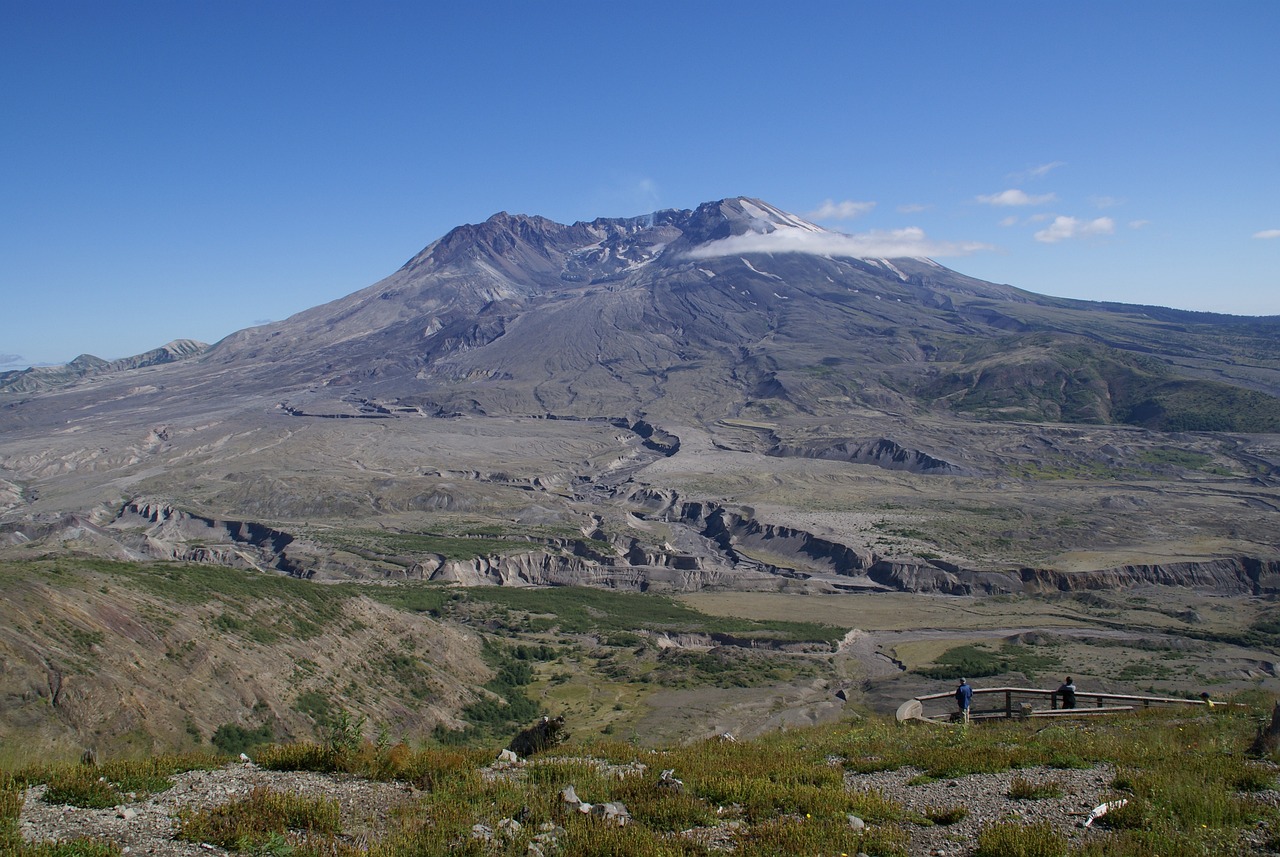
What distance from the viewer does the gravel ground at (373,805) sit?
620cm

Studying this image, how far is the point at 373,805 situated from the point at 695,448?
334ft

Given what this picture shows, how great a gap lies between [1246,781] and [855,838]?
13.6 feet

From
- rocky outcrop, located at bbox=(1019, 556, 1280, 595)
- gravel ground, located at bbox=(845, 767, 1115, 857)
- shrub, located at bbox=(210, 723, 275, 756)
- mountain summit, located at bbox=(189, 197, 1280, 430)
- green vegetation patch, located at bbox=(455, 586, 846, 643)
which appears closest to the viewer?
gravel ground, located at bbox=(845, 767, 1115, 857)

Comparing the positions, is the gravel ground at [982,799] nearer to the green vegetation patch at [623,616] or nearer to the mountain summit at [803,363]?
the green vegetation patch at [623,616]

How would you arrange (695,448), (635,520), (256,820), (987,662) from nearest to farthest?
(256,820), (987,662), (635,520), (695,448)

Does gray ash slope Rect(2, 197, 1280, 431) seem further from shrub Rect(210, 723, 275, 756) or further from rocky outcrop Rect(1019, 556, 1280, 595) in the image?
shrub Rect(210, 723, 275, 756)

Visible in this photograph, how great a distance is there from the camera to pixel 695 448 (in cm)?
10856

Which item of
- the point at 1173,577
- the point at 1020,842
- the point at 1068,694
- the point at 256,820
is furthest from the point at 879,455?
the point at 256,820

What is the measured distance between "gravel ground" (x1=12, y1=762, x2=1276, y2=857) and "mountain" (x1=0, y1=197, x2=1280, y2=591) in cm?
4860

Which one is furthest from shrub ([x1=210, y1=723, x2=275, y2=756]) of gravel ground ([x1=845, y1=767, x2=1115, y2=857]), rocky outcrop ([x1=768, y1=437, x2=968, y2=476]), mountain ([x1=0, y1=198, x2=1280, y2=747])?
rocky outcrop ([x1=768, y1=437, x2=968, y2=476])

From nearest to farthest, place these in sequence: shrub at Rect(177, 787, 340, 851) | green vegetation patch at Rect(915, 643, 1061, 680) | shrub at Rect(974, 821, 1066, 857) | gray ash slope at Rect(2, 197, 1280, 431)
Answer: shrub at Rect(974, 821, 1066, 857), shrub at Rect(177, 787, 340, 851), green vegetation patch at Rect(915, 643, 1061, 680), gray ash slope at Rect(2, 197, 1280, 431)

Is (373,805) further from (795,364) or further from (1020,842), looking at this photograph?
(795,364)

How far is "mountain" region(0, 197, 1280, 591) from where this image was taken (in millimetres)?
61875

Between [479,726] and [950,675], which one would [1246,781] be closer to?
[479,726]
